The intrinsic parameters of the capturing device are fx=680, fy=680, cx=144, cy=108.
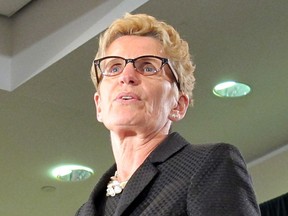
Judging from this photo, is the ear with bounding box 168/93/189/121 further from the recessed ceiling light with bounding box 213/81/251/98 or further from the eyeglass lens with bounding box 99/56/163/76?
the recessed ceiling light with bounding box 213/81/251/98

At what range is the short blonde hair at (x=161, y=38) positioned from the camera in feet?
3.99

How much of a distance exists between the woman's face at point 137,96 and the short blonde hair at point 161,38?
0.02 m

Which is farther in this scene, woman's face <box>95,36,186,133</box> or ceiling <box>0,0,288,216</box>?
ceiling <box>0,0,288,216</box>

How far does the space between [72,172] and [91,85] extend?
1.25 meters

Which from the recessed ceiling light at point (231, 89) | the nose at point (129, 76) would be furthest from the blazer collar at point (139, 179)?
the recessed ceiling light at point (231, 89)

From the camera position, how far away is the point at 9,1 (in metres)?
3.09

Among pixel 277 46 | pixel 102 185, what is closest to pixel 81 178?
pixel 277 46

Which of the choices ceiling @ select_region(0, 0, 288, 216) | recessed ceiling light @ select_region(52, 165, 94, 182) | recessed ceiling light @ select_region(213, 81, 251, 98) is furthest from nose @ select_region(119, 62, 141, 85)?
recessed ceiling light @ select_region(52, 165, 94, 182)

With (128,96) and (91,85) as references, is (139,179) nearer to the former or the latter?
(128,96)

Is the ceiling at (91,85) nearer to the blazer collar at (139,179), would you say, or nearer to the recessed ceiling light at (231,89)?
the recessed ceiling light at (231,89)

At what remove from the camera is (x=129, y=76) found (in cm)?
113

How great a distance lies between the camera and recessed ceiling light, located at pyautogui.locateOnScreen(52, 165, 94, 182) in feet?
13.6

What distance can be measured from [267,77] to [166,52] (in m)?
1.92

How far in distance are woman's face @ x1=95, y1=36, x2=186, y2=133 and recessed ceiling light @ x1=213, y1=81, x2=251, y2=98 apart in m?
1.94
